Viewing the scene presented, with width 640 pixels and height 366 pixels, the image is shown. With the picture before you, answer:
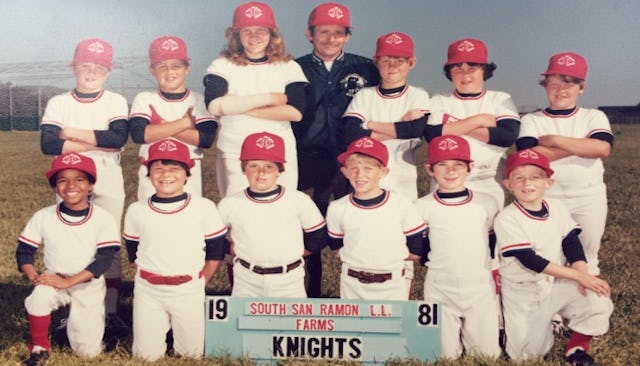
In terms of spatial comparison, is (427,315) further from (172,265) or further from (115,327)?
(115,327)

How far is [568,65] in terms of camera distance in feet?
15.7

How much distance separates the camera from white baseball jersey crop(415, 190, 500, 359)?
177 inches

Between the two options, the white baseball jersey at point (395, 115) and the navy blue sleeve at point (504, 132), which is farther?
the white baseball jersey at point (395, 115)

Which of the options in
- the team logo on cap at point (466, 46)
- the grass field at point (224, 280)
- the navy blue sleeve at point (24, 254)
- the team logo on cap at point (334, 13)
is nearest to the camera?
the navy blue sleeve at point (24, 254)

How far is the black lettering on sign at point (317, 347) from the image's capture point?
14.9 feet

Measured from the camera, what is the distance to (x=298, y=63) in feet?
17.9

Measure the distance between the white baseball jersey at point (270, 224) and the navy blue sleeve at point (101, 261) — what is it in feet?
2.83

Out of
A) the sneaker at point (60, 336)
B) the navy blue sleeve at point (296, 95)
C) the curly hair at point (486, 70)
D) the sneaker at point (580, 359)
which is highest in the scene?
the curly hair at point (486, 70)

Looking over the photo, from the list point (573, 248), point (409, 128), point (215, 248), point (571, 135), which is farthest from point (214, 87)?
point (573, 248)

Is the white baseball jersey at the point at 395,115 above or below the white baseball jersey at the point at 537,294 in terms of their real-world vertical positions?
above

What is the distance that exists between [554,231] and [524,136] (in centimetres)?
80

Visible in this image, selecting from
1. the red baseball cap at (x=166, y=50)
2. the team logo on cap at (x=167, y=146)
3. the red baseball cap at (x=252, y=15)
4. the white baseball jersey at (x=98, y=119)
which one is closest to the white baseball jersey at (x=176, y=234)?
the team logo on cap at (x=167, y=146)

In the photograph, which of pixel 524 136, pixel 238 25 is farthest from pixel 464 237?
pixel 238 25

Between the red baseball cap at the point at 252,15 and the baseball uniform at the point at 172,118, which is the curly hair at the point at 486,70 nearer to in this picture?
the red baseball cap at the point at 252,15
